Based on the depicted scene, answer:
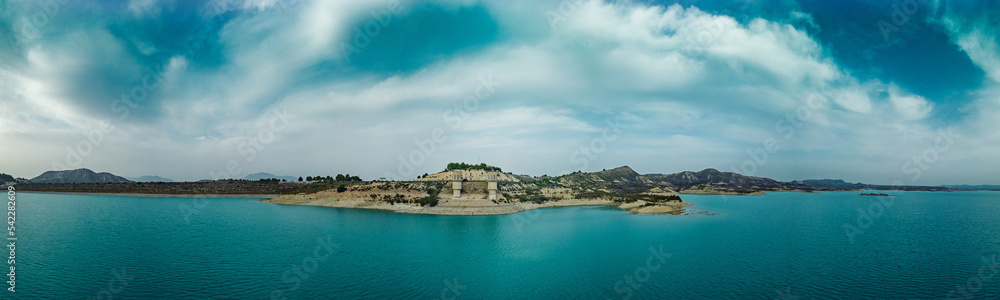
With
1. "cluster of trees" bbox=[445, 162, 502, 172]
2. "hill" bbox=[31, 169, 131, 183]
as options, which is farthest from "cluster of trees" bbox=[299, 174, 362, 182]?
"hill" bbox=[31, 169, 131, 183]

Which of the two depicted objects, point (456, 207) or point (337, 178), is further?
point (337, 178)

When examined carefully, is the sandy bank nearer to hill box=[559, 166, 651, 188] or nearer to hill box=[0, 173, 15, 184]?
hill box=[559, 166, 651, 188]

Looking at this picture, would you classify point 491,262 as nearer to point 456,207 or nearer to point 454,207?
point 456,207

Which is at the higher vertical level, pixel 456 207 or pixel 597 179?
pixel 597 179

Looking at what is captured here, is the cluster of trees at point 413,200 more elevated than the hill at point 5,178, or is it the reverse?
the hill at point 5,178

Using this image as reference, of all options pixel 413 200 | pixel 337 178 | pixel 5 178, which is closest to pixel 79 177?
pixel 5 178

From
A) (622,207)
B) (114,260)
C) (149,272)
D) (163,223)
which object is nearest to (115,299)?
(149,272)

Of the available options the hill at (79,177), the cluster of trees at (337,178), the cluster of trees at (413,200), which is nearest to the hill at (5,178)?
the hill at (79,177)

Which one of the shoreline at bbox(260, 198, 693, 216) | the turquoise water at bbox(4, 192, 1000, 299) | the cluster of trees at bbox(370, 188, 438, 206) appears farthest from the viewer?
the cluster of trees at bbox(370, 188, 438, 206)

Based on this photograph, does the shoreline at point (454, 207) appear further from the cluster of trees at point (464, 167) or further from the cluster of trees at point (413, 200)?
the cluster of trees at point (464, 167)
